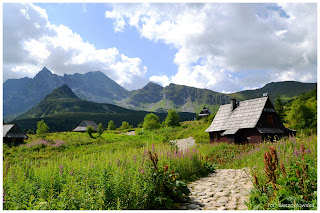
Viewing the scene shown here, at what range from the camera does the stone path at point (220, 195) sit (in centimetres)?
559

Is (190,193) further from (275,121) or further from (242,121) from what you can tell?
(275,121)

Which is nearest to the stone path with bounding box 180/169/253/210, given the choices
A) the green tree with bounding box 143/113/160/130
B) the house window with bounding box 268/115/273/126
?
the house window with bounding box 268/115/273/126

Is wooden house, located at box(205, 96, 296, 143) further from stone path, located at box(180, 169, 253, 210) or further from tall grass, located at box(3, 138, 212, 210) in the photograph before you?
tall grass, located at box(3, 138, 212, 210)

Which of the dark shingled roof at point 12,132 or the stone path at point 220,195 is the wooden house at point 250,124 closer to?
the stone path at point 220,195

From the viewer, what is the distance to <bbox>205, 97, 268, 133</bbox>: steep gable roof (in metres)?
26.0

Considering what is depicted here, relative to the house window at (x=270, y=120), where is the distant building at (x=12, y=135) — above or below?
→ below

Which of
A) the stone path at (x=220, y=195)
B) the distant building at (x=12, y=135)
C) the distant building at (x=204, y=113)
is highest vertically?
the distant building at (x=204, y=113)

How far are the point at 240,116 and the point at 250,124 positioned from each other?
227 centimetres

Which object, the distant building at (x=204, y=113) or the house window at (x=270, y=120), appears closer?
the house window at (x=270, y=120)

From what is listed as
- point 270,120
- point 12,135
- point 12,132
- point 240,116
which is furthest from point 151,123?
point 270,120

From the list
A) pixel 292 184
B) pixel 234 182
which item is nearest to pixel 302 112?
pixel 234 182

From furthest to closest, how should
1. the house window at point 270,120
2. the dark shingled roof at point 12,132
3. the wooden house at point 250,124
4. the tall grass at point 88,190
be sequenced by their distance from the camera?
the dark shingled roof at point 12,132 < the house window at point 270,120 < the wooden house at point 250,124 < the tall grass at point 88,190

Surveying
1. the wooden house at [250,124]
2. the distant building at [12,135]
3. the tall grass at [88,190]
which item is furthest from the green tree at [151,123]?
the tall grass at [88,190]

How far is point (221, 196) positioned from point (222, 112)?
2529cm
